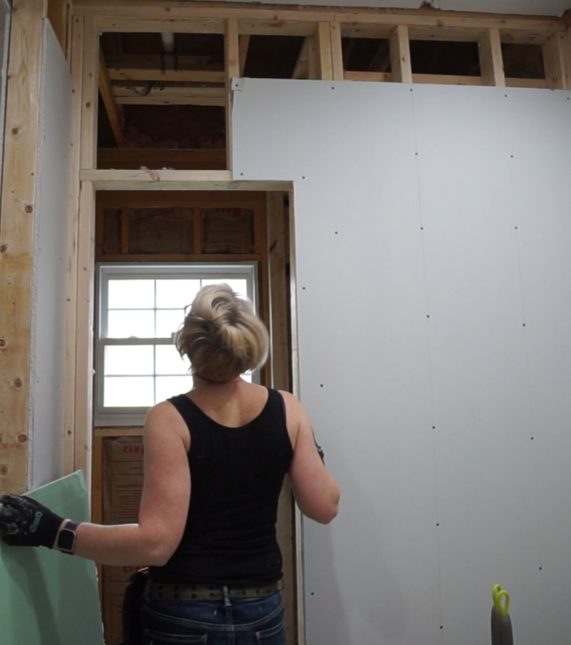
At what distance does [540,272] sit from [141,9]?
2122 millimetres

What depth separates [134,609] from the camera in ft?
4.58

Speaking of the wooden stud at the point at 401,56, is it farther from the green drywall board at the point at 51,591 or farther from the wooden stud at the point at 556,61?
the green drywall board at the point at 51,591

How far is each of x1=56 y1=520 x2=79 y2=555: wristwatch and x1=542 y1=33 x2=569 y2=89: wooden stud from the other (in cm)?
278

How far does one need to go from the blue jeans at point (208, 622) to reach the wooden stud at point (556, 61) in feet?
8.71

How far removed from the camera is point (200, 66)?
3.35 m

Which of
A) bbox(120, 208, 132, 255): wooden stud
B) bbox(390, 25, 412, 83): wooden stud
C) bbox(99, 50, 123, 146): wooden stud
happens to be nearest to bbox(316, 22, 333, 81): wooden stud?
bbox(390, 25, 412, 83): wooden stud

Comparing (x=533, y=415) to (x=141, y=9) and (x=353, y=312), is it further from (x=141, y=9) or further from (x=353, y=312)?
(x=141, y=9)

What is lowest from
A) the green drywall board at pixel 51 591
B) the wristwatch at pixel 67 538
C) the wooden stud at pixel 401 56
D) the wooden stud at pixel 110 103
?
the green drywall board at pixel 51 591

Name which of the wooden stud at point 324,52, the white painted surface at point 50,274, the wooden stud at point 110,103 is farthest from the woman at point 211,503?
the wooden stud at point 110,103

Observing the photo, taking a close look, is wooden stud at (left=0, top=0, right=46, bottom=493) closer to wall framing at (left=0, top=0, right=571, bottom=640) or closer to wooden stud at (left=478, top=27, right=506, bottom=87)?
wall framing at (left=0, top=0, right=571, bottom=640)

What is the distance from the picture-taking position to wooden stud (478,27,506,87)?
262cm

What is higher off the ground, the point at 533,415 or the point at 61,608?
the point at 533,415

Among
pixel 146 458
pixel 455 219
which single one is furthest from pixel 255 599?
pixel 455 219

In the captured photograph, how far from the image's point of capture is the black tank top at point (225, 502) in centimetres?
126
